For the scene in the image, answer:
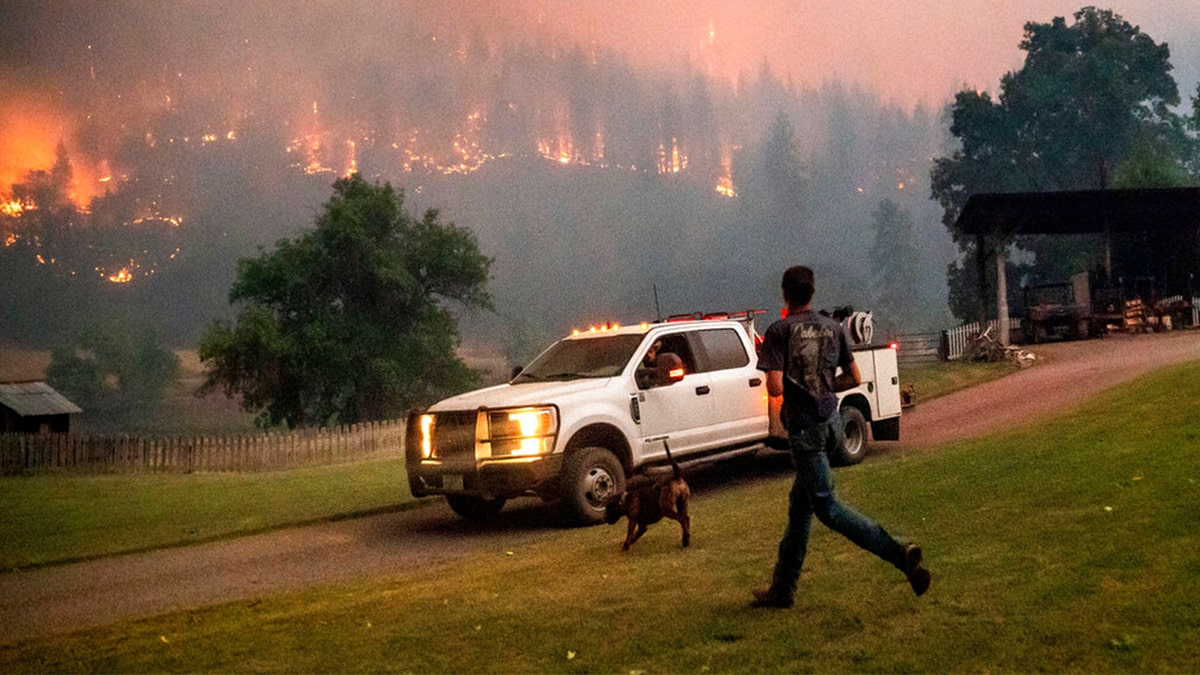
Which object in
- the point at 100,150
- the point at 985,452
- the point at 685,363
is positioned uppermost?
the point at 100,150

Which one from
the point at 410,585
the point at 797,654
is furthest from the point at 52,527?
the point at 797,654

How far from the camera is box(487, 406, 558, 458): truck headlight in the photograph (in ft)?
33.6

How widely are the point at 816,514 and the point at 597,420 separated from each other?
503cm

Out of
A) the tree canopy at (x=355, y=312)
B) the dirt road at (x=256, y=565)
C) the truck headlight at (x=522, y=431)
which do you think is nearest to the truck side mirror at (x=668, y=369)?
the truck headlight at (x=522, y=431)

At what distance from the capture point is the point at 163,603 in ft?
27.0

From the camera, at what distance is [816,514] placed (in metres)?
5.77

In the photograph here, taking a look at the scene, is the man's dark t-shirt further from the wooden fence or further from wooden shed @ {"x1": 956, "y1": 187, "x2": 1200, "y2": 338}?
wooden shed @ {"x1": 956, "y1": 187, "x2": 1200, "y2": 338}

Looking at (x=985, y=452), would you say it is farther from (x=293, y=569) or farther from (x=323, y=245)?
(x=323, y=245)

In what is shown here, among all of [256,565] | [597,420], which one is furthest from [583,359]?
[256,565]

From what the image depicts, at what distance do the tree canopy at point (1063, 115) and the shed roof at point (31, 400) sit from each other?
55.3 meters

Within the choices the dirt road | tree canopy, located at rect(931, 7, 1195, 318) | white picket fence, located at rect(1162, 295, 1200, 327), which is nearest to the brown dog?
the dirt road

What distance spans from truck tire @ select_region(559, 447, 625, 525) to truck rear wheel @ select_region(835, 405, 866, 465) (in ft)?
12.8

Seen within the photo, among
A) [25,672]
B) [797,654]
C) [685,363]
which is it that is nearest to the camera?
[797,654]

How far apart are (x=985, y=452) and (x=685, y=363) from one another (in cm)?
388
